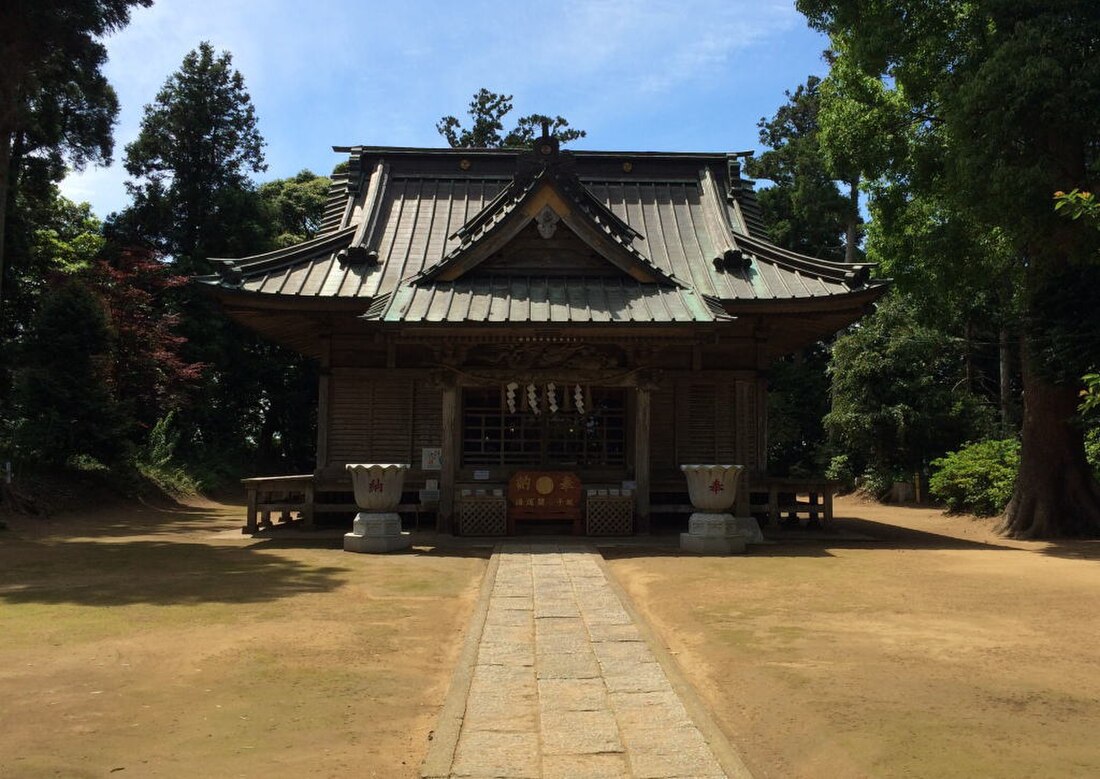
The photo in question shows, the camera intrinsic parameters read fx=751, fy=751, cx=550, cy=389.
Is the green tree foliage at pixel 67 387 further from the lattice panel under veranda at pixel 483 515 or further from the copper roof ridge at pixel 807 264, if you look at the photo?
the copper roof ridge at pixel 807 264

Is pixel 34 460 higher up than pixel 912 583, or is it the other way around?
pixel 34 460

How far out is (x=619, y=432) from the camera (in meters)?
14.3

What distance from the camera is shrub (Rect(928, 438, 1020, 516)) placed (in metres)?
17.7

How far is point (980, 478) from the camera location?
18.4m

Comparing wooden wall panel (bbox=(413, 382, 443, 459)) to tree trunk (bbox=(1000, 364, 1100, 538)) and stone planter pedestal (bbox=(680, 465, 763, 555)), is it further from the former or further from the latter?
tree trunk (bbox=(1000, 364, 1100, 538))

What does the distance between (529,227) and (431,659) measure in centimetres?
977

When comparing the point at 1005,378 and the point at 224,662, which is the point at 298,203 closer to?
the point at 1005,378

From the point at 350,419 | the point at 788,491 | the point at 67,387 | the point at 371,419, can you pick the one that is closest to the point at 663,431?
the point at 788,491

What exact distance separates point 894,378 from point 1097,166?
15.0 metres

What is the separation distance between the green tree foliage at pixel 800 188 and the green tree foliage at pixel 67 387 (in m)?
28.0

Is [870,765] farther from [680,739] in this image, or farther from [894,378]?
[894,378]

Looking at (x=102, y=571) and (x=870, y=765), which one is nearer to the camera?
(x=870, y=765)

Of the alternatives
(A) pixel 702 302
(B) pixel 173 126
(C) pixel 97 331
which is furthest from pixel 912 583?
(B) pixel 173 126

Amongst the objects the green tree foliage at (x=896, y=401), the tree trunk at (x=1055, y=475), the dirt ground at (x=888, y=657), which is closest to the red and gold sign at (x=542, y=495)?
the dirt ground at (x=888, y=657)
